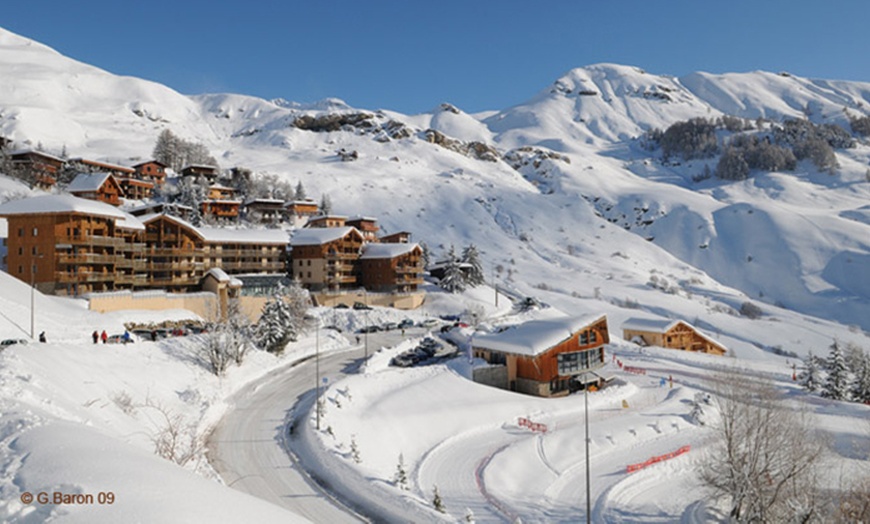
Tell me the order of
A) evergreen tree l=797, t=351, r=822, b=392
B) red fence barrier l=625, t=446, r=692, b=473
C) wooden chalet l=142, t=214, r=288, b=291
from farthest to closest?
wooden chalet l=142, t=214, r=288, b=291 < evergreen tree l=797, t=351, r=822, b=392 < red fence barrier l=625, t=446, r=692, b=473

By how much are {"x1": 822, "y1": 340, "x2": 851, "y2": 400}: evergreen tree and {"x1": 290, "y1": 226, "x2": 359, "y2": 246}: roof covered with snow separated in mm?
65786

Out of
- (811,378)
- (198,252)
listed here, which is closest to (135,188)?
Answer: (198,252)

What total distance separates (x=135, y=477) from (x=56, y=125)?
A: 18783cm

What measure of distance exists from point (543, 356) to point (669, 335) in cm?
3434

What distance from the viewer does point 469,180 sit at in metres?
187

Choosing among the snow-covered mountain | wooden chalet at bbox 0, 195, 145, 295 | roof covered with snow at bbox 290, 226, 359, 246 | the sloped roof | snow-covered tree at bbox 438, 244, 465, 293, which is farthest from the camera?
the snow-covered mountain

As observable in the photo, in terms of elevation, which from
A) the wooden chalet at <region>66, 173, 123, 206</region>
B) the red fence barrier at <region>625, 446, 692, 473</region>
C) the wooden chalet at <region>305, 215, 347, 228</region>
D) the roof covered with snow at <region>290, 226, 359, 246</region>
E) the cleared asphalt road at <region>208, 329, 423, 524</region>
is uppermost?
the wooden chalet at <region>66, 173, 123, 206</region>

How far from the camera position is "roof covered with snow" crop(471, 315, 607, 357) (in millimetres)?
49125

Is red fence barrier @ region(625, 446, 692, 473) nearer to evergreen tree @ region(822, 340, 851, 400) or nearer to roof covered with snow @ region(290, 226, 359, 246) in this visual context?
evergreen tree @ region(822, 340, 851, 400)

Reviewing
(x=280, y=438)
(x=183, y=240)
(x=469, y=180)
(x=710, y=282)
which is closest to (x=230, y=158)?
(x=469, y=180)

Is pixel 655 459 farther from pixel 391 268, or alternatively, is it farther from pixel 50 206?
pixel 50 206

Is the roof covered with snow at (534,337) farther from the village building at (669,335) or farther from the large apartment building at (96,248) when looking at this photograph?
the large apartment building at (96,248)

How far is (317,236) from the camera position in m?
82.8

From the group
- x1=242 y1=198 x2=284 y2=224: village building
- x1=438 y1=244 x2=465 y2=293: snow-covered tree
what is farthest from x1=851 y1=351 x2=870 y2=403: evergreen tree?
x1=242 y1=198 x2=284 y2=224: village building
